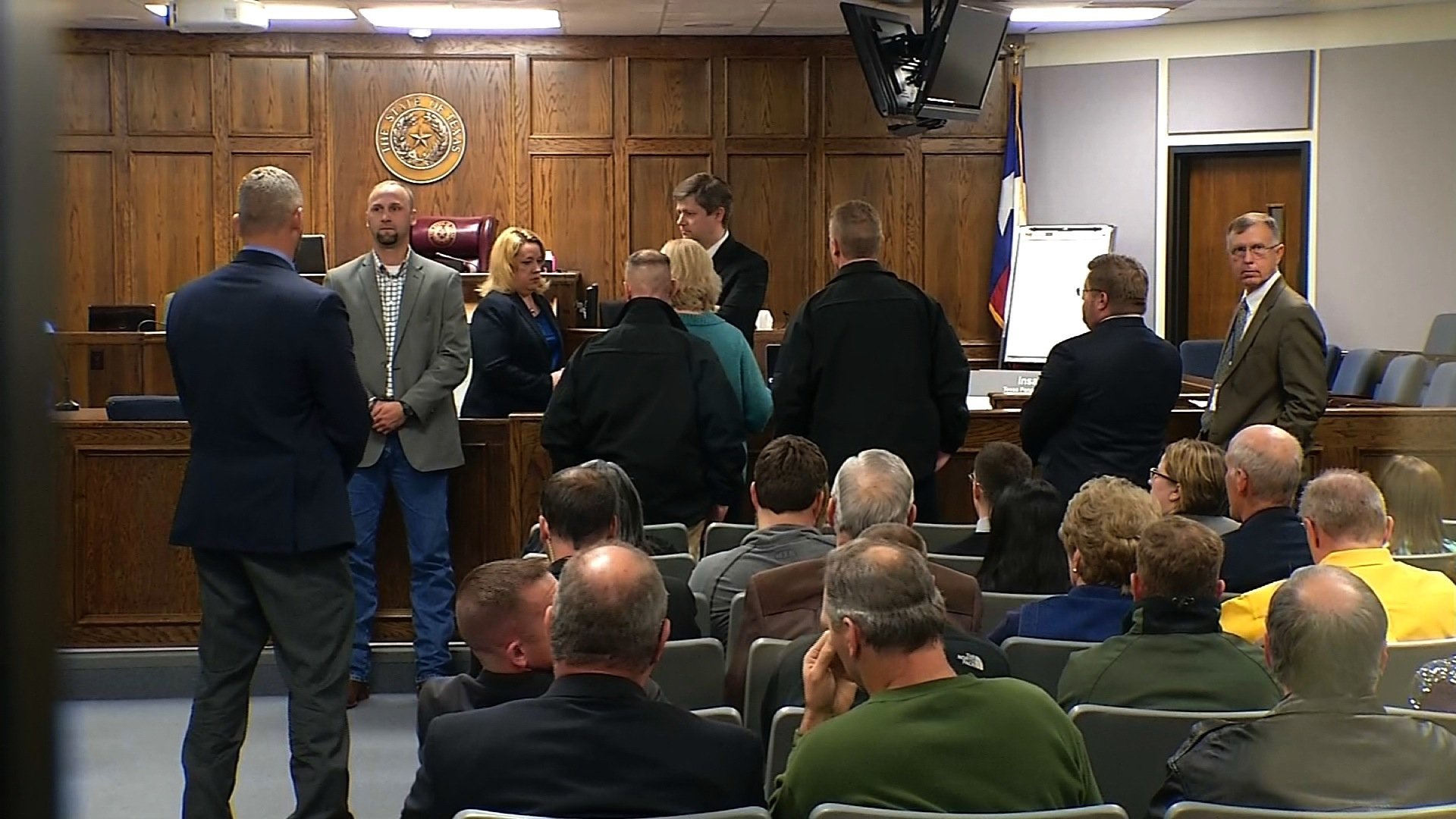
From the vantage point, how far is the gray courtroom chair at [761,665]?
262 centimetres

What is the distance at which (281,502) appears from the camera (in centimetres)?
315

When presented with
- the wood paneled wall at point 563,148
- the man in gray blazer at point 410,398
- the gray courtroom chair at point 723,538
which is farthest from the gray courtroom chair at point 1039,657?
the wood paneled wall at point 563,148

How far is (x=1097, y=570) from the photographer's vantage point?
113 inches

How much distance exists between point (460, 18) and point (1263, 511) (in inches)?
296

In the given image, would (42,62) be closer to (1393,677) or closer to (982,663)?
(982,663)

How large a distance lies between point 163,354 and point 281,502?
5.27 meters

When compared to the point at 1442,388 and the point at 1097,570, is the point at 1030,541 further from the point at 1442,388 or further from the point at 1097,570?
the point at 1442,388

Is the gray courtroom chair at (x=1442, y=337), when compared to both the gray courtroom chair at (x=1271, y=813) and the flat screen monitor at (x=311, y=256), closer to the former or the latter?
the flat screen monitor at (x=311, y=256)

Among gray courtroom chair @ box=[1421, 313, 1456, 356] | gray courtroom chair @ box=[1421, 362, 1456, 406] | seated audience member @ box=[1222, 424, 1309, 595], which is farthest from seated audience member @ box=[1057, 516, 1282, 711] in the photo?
gray courtroom chair @ box=[1421, 313, 1456, 356]

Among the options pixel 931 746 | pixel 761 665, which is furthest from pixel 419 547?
pixel 931 746

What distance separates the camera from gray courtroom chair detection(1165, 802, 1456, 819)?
1.75 metres

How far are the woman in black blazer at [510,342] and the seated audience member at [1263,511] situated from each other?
261cm

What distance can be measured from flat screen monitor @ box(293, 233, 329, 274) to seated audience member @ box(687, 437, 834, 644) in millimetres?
5348

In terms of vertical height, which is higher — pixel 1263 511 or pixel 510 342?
pixel 510 342
